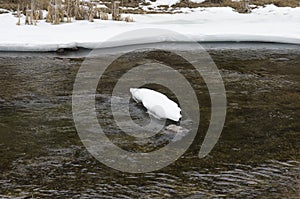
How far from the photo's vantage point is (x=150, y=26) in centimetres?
1463

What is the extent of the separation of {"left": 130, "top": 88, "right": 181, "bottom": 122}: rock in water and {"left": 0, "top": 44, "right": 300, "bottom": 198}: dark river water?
0.18 metres

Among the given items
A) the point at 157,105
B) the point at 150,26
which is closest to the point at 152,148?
the point at 157,105

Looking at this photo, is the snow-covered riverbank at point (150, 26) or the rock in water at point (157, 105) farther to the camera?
the snow-covered riverbank at point (150, 26)

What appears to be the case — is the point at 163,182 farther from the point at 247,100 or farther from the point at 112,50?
the point at 112,50

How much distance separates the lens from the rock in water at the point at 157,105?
257 inches

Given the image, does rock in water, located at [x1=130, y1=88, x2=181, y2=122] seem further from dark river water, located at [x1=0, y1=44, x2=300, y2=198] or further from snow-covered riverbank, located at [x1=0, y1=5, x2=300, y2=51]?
snow-covered riverbank, located at [x1=0, y1=5, x2=300, y2=51]

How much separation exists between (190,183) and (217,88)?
3668mm

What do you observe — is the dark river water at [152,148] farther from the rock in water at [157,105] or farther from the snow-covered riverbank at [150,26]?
the snow-covered riverbank at [150,26]

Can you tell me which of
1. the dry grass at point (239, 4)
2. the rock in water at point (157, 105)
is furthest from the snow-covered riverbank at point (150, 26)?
the rock in water at point (157, 105)

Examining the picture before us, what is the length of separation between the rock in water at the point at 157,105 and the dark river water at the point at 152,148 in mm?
179

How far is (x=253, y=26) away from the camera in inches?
591

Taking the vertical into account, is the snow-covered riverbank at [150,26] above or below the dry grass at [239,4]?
below

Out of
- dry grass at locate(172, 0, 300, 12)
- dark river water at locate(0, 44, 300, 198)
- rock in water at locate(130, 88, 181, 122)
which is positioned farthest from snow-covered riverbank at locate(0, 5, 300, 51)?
rock in water at locate(130, 88, 181, 122)

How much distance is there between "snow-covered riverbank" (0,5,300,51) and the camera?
38.5 ft
